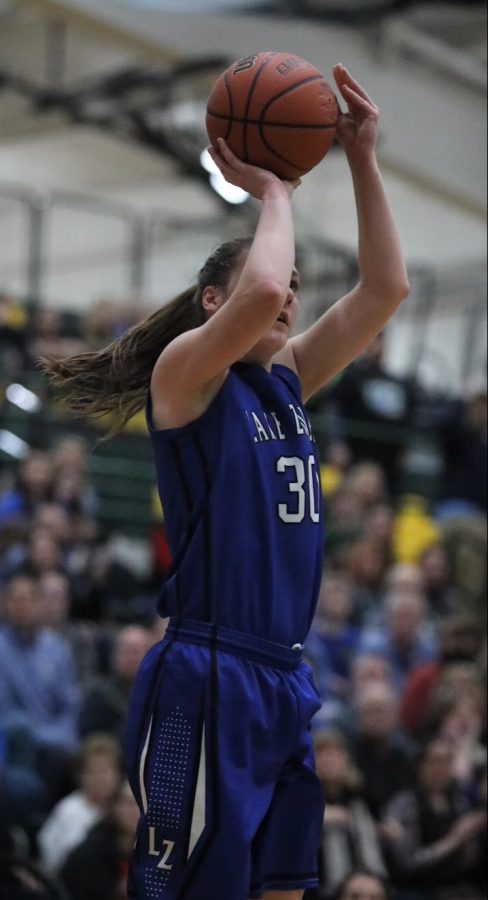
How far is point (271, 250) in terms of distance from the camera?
2998 millimetres

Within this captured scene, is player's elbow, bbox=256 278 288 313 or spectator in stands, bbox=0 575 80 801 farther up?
player's elbow, bbox=256 278 288 313

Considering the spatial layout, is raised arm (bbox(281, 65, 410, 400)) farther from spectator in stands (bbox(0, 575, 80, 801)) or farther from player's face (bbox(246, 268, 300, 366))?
spectator in stands (bbox(0, 575, 80, 801))

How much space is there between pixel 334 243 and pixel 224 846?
396 inches

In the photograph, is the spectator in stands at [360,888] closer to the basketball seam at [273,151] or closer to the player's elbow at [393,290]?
the player's elbow at [393,290]

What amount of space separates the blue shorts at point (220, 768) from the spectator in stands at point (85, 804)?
2.88 meters

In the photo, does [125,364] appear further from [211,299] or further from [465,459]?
[465,459]

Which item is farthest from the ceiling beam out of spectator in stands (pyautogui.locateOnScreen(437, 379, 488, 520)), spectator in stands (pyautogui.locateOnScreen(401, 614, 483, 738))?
spectator in stands (pyautogui.locateOnScreen(437, 379, 488, 520))

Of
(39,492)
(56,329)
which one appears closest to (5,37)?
(56,329)

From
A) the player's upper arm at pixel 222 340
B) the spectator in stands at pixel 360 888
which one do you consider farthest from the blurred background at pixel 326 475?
the player's upper arm at pixel 222 340

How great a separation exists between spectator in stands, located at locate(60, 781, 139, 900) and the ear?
3.03 metres

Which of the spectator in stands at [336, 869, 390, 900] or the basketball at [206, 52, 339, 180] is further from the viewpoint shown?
the spectator in stands at [336, 869, 390, 900]

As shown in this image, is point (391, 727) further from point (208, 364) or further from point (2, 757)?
point (208, 364)

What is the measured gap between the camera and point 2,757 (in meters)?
6.57

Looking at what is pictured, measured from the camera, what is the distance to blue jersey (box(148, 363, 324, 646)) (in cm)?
310
